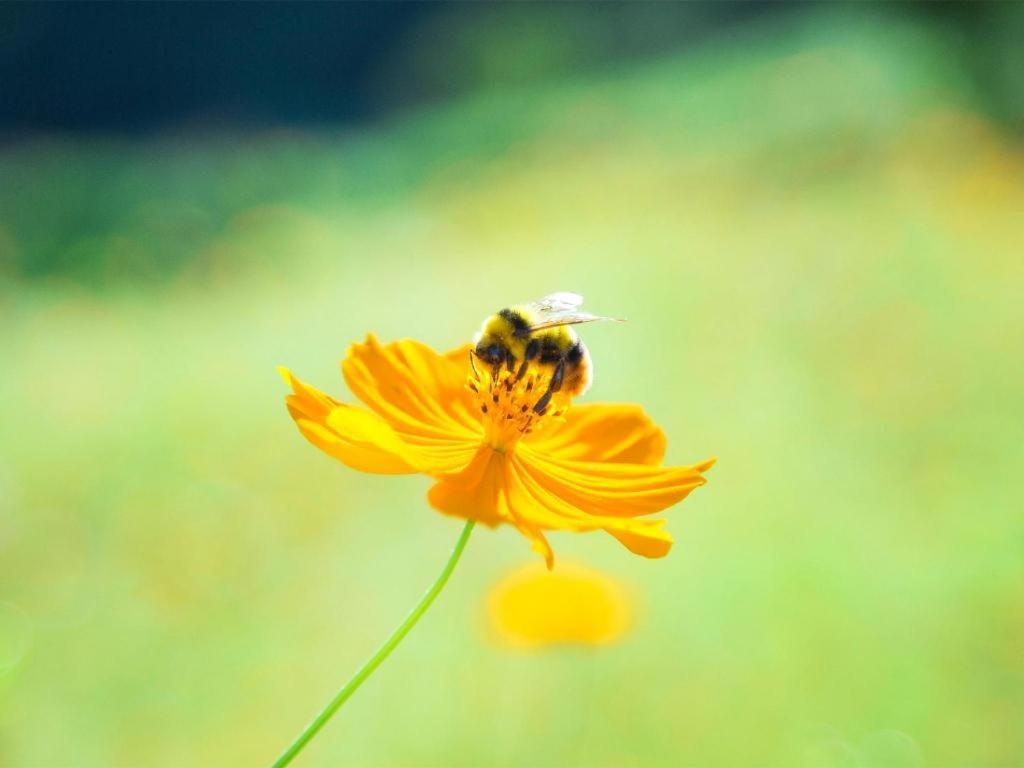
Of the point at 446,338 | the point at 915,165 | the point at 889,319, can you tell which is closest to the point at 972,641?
the point at 889,319

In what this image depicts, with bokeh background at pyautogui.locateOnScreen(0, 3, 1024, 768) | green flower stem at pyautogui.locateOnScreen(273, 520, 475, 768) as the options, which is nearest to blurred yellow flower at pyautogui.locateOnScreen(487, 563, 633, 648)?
bokeh background at pyautogui.locateOnScreen(0, 3, 1024, 768)

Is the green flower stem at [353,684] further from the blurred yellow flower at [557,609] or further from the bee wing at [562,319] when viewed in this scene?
the blurred yellow flower at [557,609]

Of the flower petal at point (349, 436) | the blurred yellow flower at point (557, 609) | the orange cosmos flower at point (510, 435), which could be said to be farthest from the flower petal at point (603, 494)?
the blurred yellow flower at point (557, 609)

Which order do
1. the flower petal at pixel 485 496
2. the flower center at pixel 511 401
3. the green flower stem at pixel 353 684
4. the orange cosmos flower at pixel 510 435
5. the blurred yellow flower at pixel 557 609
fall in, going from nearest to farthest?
the green flower stem at pixel 353 684 → the flower petal at pixel 485 496 → the orange cosmos flower at pixel 510 435 → the flower center at pixel 511 401 → the blurred yellow flower at pixel 557 609

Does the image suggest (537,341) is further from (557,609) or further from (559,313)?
(557,609)

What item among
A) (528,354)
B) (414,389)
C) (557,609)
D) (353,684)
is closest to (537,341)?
(528,354)
